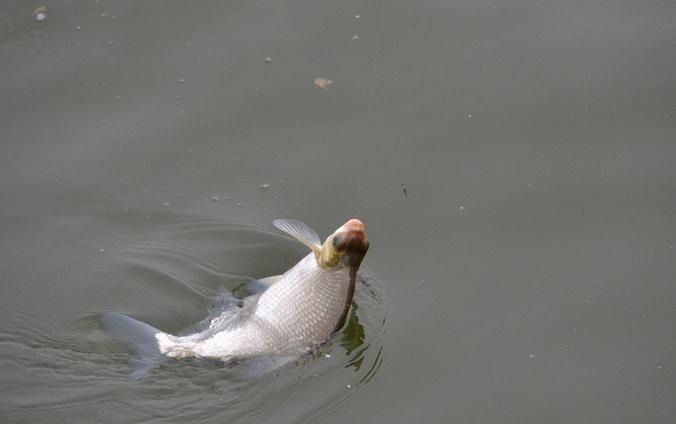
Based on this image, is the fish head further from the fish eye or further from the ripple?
the ripple

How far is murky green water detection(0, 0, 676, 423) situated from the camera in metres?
5.08

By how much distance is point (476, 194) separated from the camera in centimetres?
609

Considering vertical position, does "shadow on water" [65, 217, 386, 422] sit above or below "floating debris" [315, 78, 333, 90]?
below

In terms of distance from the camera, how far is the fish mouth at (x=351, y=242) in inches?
190

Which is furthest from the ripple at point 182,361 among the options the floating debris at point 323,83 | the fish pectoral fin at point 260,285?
the floating debris at point 323,83

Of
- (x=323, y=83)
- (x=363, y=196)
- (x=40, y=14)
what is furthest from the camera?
(x=40, y=14)

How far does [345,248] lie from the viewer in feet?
15.9

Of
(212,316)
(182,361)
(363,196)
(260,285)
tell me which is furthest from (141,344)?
(363,196)

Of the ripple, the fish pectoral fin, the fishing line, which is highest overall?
the fishing line

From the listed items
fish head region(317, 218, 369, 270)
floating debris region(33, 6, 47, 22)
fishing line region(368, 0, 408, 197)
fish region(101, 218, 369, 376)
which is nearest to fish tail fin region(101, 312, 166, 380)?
fish region(101, 218, 369, 376)

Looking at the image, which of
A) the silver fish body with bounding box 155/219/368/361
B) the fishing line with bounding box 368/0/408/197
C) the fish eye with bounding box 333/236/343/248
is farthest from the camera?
the fishing line with bounding box 368/0/408/197

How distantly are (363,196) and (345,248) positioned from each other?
1.23m

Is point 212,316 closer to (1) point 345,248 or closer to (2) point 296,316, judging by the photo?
(2) point 296,316

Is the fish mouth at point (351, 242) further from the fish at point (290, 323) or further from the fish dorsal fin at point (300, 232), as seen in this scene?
the fish dorsal fin at point (300, 232)
